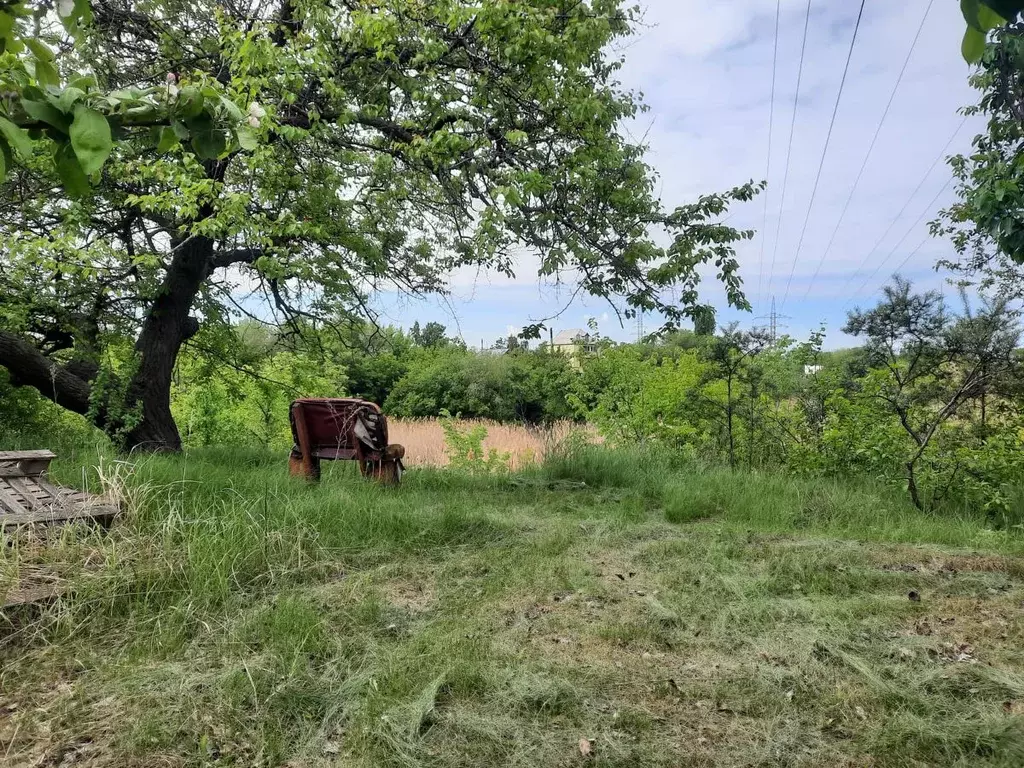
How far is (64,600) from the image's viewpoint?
2967 millimetres

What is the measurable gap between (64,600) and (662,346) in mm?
11493

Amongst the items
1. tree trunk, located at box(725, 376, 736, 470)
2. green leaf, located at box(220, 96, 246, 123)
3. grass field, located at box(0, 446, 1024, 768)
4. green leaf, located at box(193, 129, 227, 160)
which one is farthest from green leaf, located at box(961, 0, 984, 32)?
tree trunk, located at box(725, 376, 736, 470)

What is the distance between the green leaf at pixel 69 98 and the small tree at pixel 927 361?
Result: 20.7 ft

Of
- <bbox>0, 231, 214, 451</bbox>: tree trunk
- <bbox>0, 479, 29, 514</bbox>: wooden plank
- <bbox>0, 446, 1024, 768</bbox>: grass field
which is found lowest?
<bbox>0, 446, 1024, 768</bbox>: grass field

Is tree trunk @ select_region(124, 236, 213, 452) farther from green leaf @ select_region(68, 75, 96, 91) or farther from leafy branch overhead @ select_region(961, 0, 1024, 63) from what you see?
leafy branch overhead @ select_region(961, 0, 1024, 63)

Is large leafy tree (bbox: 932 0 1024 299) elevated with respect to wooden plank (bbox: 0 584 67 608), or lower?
elevated

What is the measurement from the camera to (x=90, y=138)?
972 mm

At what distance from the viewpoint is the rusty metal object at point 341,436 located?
563cm

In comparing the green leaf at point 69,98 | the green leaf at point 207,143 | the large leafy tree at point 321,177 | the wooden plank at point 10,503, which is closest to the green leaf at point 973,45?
the green leaf at point 207,143

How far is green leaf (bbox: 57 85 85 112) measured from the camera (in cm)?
100

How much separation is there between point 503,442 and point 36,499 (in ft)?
21.6

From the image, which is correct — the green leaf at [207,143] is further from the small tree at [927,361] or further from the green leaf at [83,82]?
the small tree at [927,361]

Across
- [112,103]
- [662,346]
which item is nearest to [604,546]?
[112,103]

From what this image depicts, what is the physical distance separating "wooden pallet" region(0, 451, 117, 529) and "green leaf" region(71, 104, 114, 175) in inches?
125
